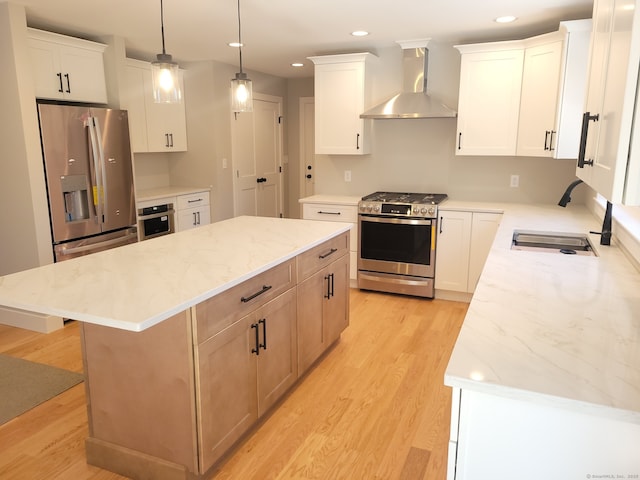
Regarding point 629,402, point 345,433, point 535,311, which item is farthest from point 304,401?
point 629,402

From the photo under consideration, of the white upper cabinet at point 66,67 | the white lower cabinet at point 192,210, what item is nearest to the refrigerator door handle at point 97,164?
the white upper cabinet at point 66,67

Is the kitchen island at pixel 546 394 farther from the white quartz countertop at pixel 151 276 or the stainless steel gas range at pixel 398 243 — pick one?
the stainless steel gas range at pixel 398 243

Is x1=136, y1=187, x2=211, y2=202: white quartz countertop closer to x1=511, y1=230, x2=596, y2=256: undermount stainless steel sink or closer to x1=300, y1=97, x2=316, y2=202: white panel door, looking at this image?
x1=300, y1=97, x2=316, y2=202: white panel door

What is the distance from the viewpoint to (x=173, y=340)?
180cm

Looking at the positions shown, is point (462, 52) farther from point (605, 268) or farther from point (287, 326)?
point (287, 326)

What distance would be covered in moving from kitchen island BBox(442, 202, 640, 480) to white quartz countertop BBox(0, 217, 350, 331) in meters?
0.98

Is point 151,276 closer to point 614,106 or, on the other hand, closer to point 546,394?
point 546,394

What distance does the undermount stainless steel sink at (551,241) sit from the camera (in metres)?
2.82

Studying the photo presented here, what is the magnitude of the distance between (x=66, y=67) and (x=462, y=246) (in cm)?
366

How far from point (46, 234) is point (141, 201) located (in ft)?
3.25

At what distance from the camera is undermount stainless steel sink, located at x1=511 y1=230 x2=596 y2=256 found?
2818mm

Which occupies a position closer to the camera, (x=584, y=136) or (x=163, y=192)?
(x=584, y=136)

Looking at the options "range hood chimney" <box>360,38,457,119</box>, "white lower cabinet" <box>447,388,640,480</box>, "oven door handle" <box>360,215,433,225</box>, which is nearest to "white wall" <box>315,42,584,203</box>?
"range hood chimney" <box>360,38,457,119</box>

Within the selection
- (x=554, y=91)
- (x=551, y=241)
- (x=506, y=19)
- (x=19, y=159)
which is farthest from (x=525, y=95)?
(x=19, y=159)
